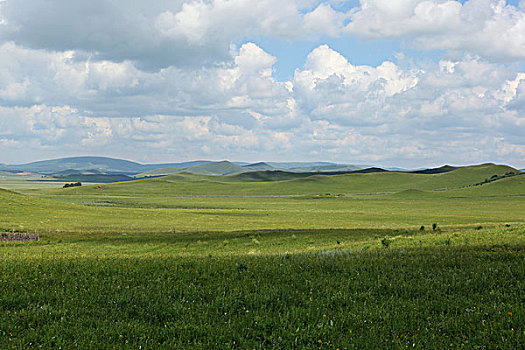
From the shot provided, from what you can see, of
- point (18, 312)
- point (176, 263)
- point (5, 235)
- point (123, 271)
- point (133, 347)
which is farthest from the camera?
point (5, 235)

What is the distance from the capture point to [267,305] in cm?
940

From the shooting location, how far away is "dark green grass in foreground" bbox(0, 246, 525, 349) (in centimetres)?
761

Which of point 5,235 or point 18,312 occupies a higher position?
point 18,312

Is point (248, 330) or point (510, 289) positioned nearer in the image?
point (248, 330)

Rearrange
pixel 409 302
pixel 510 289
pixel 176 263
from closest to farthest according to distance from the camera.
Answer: pixel 409 302, pixel 510 289, pixel 176 263

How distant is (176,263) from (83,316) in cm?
522

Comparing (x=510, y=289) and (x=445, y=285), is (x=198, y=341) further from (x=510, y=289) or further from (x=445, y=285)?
(x=510, y=289)

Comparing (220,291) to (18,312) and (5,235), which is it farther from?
(5,235)

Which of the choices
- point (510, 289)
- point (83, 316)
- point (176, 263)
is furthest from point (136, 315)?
point (510, 289)

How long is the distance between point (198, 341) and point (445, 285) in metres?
6.64

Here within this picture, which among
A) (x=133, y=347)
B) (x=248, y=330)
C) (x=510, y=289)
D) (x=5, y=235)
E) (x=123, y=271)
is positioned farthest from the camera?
(x=5, y=235)

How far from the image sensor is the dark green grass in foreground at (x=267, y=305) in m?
7.61

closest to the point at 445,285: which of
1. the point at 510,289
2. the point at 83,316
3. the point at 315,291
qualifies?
the point at 510,289

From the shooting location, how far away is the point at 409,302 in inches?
364
